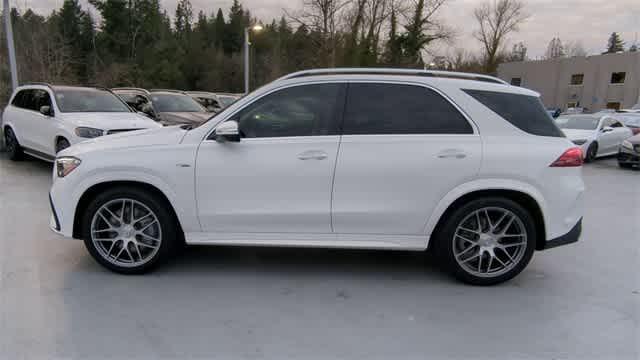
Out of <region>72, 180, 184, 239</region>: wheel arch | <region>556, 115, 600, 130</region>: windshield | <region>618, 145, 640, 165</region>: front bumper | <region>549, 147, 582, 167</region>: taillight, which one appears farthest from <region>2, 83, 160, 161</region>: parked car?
<region>556, 115, 600, 130</region>: windshield

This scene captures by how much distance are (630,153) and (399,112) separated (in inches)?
440

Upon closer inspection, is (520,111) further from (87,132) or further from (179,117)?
(179,117)

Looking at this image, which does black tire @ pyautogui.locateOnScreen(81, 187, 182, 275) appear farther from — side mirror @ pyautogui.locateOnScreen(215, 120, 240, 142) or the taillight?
the taillight

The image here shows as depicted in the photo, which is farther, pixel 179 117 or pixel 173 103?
pixel 173 103

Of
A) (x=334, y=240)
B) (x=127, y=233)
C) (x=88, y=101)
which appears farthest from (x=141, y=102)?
(x=334, y=240)

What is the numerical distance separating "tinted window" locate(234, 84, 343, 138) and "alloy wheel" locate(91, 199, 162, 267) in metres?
1.25

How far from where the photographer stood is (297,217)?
13.3 ft

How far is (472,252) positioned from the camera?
13.8ft

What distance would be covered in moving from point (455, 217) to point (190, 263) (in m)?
2.67

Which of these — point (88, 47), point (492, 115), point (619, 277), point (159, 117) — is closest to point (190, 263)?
point (492, 115)

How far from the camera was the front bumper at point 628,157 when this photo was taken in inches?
476

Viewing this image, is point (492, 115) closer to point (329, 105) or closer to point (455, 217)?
point (455, 217)

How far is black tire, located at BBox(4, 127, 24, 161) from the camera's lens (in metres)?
9.84

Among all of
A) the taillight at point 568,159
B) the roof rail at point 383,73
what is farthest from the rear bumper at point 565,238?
the roof rail at point 383,73
